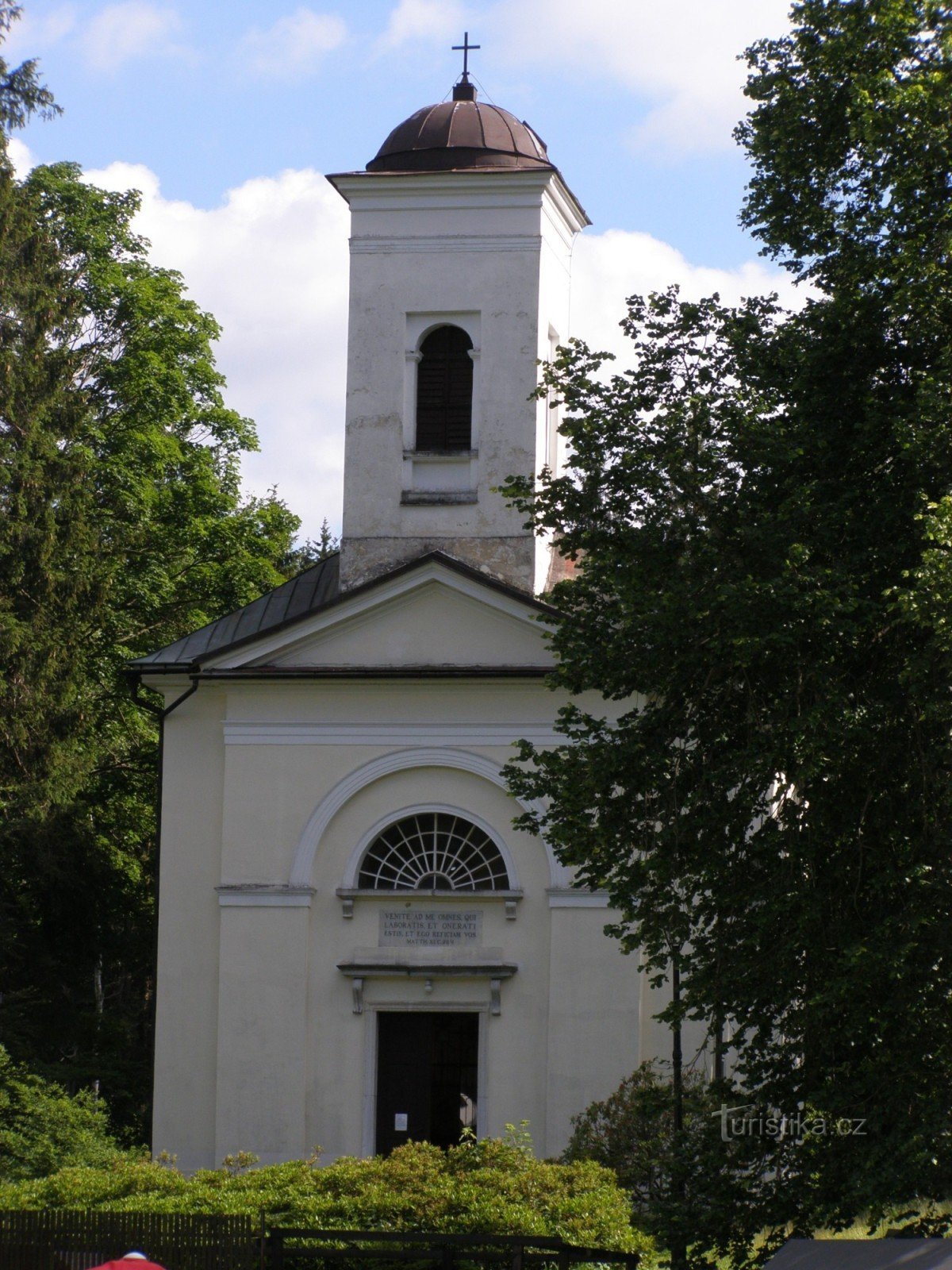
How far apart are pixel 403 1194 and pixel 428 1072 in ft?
26.0

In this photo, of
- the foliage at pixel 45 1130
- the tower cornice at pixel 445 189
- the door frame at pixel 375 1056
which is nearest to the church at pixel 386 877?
the door frame at pixel 375 1056

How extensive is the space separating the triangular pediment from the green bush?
26.8 ft

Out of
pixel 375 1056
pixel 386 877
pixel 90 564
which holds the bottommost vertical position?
pixel 375 1056

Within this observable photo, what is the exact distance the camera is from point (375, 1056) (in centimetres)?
2111

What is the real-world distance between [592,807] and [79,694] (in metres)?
14.1

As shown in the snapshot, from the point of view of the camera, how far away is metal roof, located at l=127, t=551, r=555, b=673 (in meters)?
21.5

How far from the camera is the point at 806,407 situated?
47.8ft

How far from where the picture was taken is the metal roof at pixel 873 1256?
9141 millimetres

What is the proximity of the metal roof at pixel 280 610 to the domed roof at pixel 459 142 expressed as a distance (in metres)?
5.34

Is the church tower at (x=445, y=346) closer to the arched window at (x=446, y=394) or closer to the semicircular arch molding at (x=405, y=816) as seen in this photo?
the arched window at (x=446, y=394)

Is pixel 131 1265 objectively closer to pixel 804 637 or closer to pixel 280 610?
pixel 804 637

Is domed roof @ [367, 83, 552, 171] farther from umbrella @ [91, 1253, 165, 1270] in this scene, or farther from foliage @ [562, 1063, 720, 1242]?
umbrella @ [91, 1253, 165, 1270]

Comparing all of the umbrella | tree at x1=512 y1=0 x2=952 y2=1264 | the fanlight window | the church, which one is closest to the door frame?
the church

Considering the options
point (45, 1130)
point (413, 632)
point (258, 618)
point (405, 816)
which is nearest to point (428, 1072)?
point (405, 816)
